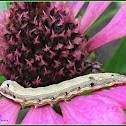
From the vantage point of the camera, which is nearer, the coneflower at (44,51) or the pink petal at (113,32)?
the coneflower at (44,51)

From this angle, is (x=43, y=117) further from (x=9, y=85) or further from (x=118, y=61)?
(x=118, y=61)

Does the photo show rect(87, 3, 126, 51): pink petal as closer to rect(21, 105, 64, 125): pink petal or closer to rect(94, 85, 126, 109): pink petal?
rect(94, 85, 126, 109): pink petal

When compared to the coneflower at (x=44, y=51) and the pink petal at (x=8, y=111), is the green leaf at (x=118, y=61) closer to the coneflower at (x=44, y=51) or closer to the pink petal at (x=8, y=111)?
the coneflower at (x=44, y=51)

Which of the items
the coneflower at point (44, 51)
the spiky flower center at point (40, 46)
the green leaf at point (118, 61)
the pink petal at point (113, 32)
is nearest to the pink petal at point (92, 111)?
the coneflower at point (44, 51)

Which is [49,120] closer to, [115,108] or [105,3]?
[115,108]

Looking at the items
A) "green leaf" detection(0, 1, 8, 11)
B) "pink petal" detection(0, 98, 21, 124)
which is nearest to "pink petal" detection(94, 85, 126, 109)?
"pink petal" detection(0, 98, 21, 124)

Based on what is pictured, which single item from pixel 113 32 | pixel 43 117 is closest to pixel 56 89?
pixel 43 117

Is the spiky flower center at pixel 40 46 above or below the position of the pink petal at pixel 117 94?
above

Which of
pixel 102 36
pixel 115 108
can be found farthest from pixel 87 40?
pixel 115 108
